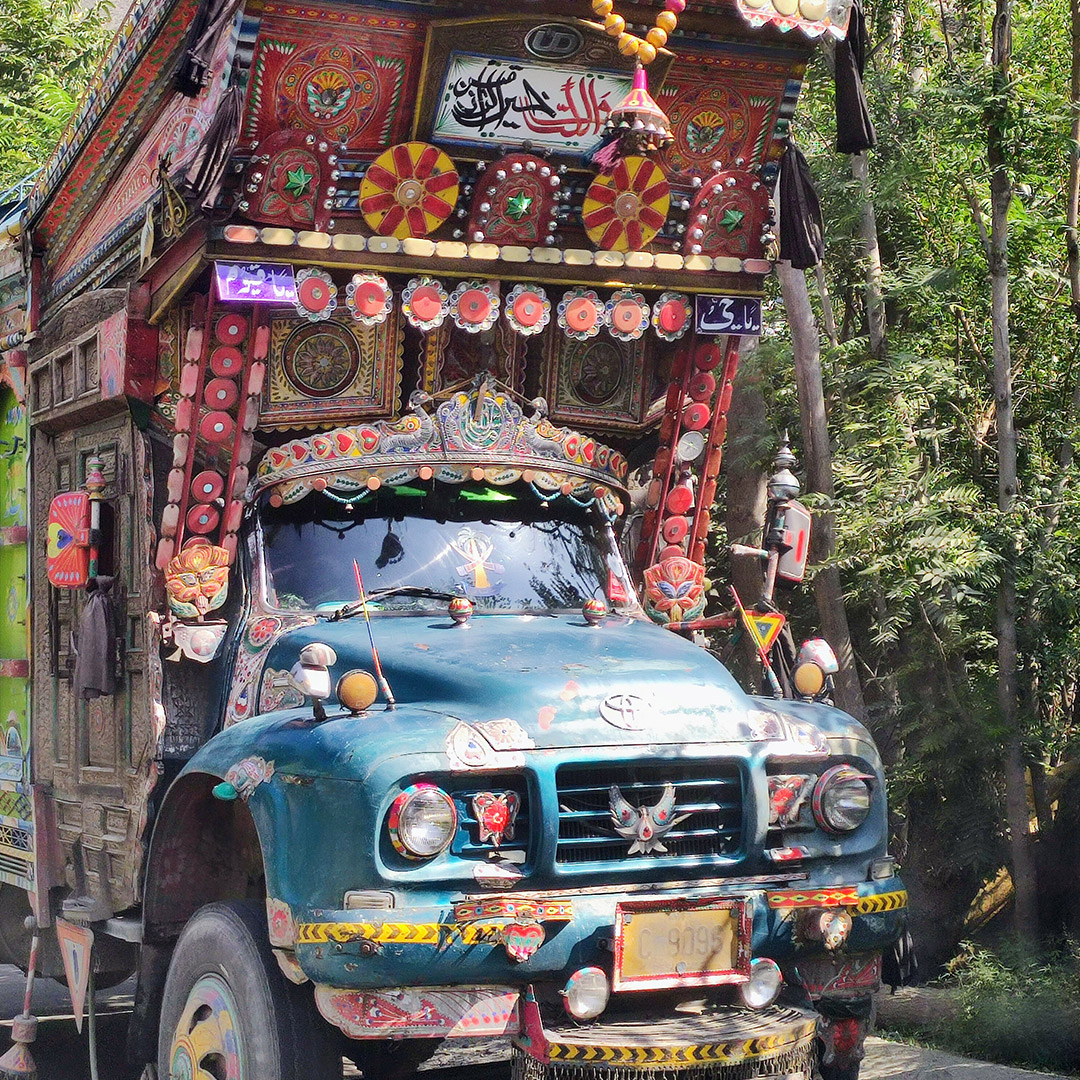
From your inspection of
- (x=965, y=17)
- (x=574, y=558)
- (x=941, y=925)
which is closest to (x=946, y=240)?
(x=965, y=17)

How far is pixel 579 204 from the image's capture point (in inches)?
257

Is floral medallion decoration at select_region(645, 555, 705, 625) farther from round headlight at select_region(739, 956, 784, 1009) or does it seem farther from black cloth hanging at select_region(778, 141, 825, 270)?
round headlight at select_region(739, 956, 784, 1009)

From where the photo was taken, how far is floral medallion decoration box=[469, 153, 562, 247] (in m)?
6.27

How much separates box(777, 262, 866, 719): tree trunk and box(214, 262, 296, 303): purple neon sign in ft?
14.8

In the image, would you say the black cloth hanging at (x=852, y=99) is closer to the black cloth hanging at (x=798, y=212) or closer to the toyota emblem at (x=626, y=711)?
the black cloth hanging at (x=798, y=212)

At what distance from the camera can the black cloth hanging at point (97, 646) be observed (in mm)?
6660

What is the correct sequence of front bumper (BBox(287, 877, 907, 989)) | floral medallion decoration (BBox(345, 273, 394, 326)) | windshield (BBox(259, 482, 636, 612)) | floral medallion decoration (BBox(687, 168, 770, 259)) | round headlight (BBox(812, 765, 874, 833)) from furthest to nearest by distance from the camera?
1. floral medallion decoration (BBox(687, 168, 770, 259))
2. windshield (BBox(259, 482, 636, 612))
3. floral medallion decoration (BBox(345, 273, 394, 326))
4. round headlight (BBox(812, 765, 874, 833))
5. front bumper (BBox(287, 877, 907, 989))

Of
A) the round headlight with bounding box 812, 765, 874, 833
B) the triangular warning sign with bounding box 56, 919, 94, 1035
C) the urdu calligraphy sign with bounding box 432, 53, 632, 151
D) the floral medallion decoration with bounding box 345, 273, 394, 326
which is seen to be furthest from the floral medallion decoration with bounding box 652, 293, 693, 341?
the triangular warning sign with bounding box 56, 919, 94, 1035

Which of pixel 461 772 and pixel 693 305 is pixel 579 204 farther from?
pixel 461 772

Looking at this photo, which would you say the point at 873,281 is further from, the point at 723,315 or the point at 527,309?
the point at 527,309

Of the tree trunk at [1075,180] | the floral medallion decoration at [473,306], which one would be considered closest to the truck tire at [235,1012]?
the floral medallion decoration at [473,306]

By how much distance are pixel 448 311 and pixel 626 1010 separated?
114 inches

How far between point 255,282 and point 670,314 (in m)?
1.89

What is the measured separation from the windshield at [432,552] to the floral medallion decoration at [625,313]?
799 millimetres
